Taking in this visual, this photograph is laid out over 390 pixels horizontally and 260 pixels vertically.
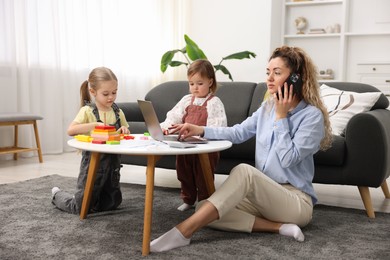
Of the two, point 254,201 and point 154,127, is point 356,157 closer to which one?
point 254,201

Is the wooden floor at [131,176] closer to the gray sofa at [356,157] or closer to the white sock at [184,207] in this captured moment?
the gray sofa at [356,157]

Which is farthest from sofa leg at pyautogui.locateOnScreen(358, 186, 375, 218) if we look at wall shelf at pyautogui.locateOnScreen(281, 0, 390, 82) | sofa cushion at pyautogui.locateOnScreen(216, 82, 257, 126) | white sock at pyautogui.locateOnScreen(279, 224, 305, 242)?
wall shelf at pyautogui.locateOnScreen(281, 0, 390, 82)

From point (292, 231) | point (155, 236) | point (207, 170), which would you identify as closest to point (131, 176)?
point (207, 170)

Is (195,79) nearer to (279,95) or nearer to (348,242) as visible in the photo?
(279,95)

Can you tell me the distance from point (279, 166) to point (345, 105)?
1.10 meters

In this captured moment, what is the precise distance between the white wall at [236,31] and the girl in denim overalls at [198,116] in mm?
3546

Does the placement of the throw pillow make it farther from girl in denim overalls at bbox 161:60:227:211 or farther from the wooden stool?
the wooden stool

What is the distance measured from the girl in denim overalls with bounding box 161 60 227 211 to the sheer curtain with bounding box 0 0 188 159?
235 centimetres

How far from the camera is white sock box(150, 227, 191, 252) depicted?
188 centimetres

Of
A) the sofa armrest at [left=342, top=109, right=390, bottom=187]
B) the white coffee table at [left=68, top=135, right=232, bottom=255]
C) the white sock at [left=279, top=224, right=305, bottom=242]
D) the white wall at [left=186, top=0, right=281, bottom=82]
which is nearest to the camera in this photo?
the white coffee table at [left=68, top=135, right=232, bottom=255]

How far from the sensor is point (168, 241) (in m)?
1.90

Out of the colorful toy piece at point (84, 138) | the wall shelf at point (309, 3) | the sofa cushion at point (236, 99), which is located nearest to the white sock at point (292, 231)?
the colorful toy piece at point (84, 138)

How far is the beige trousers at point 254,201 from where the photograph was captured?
6.31ft

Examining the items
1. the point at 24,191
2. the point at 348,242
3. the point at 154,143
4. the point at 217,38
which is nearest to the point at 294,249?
the point at 348,242
